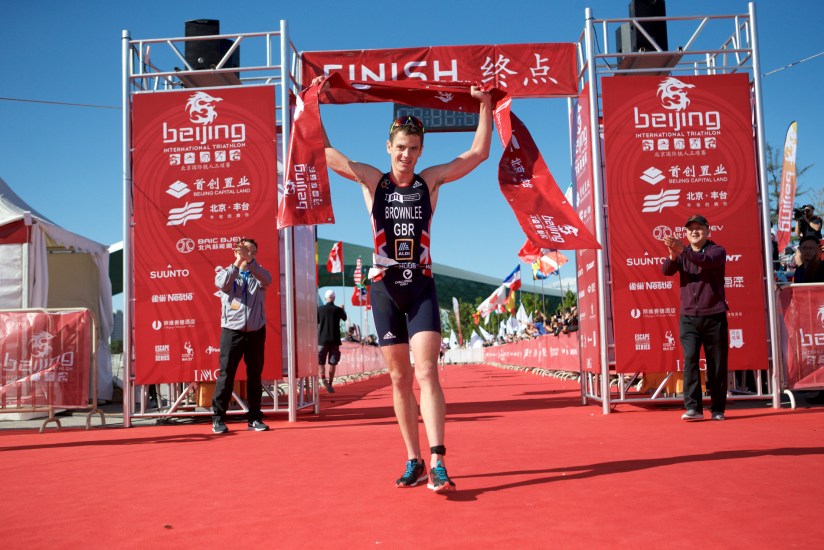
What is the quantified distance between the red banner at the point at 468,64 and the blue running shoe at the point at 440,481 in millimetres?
6712

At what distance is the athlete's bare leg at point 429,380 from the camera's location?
4.23 metres

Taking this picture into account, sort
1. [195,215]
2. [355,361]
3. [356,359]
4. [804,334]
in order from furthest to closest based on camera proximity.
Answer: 1. [356,359]
2. [355,361]
3. [195,215]
4. [804,334]

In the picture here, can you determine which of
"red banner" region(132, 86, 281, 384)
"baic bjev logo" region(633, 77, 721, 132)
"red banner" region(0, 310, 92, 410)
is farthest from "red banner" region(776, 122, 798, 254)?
"red banner" region(0, 310, 92, 410)

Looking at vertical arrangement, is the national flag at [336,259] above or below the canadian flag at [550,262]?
above

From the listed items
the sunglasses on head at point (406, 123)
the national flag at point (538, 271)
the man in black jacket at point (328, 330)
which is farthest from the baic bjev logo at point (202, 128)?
the national flag at point (538, 271)

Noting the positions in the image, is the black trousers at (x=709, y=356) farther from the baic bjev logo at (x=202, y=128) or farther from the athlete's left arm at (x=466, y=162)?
the baic bjev logo at (x=202, y=128)

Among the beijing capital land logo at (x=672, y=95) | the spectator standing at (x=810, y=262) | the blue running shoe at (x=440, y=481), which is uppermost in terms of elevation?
the beijing capital land logo at (x=672, y=95)

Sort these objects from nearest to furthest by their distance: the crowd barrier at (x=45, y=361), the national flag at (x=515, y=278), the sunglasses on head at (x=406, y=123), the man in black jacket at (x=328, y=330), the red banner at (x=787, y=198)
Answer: the sunglasses on head at (x=406, y=123)
the crowd barrier at (x=45, y=361)
the red banner at (x=787, y=198)
the man in black jacket at (x=328, y=330)
the national flag at (x=515, y=278)

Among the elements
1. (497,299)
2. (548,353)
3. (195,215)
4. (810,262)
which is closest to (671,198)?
(810,262)

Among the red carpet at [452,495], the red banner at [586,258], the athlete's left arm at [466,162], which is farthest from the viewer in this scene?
the red banner at [586,258]

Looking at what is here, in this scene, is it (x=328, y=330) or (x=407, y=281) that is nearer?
(x=407, y=281)

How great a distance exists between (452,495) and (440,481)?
103 millimetres

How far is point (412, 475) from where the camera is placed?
14.0 feet

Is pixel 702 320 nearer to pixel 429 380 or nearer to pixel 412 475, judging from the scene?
pixel 429 380
